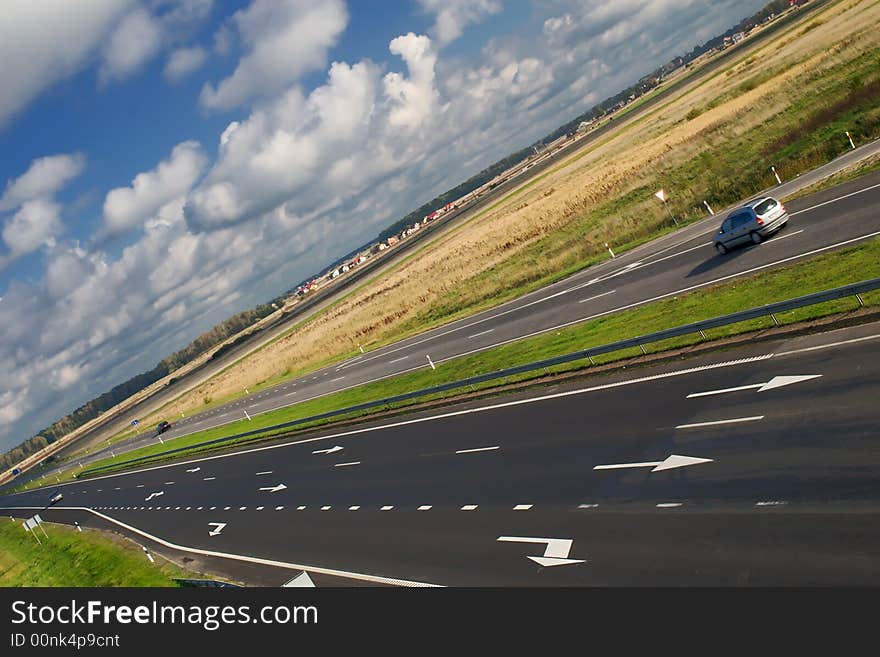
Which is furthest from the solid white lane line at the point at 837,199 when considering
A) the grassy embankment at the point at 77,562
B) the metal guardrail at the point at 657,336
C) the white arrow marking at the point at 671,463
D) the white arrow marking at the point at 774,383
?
the grassy embankment at the point at 77,562

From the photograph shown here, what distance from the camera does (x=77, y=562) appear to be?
120ft

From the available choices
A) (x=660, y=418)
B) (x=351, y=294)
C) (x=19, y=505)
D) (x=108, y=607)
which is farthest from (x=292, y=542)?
(x=351, y=294)

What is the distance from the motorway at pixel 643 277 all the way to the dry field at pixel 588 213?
544 cm

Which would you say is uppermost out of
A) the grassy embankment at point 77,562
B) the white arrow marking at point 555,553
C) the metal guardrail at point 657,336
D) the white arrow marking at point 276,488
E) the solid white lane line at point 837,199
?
the grassy embankment at point 77,562

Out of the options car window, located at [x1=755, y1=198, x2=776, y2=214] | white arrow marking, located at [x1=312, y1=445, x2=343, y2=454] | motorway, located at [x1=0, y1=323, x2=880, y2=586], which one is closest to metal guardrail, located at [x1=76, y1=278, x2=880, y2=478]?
motorway, located at [x1=0, y1=323, x2=880, y2=586]

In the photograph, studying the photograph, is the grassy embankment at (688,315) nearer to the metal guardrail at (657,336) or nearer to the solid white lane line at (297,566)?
the metal guardrail at (657,336)

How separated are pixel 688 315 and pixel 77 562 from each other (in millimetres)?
34373

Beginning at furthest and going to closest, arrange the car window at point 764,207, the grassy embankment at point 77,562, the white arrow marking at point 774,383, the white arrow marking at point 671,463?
1. the car window at point 764,207
2. the grassy embankment at point 77,562
3. the white arrow marking at point 774,383
4. the white arrow marking at point 671,463

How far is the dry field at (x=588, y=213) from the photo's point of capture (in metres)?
50.4

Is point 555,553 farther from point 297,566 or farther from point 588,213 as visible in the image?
point 588,213

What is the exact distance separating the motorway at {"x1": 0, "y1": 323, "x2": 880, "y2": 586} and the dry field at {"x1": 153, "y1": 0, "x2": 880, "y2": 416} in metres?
25.4

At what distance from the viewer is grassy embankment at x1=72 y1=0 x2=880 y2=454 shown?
137 feet

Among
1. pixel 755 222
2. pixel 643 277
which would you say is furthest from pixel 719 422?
pixel 643 277

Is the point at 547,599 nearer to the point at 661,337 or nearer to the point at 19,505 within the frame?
the point at 661,337
